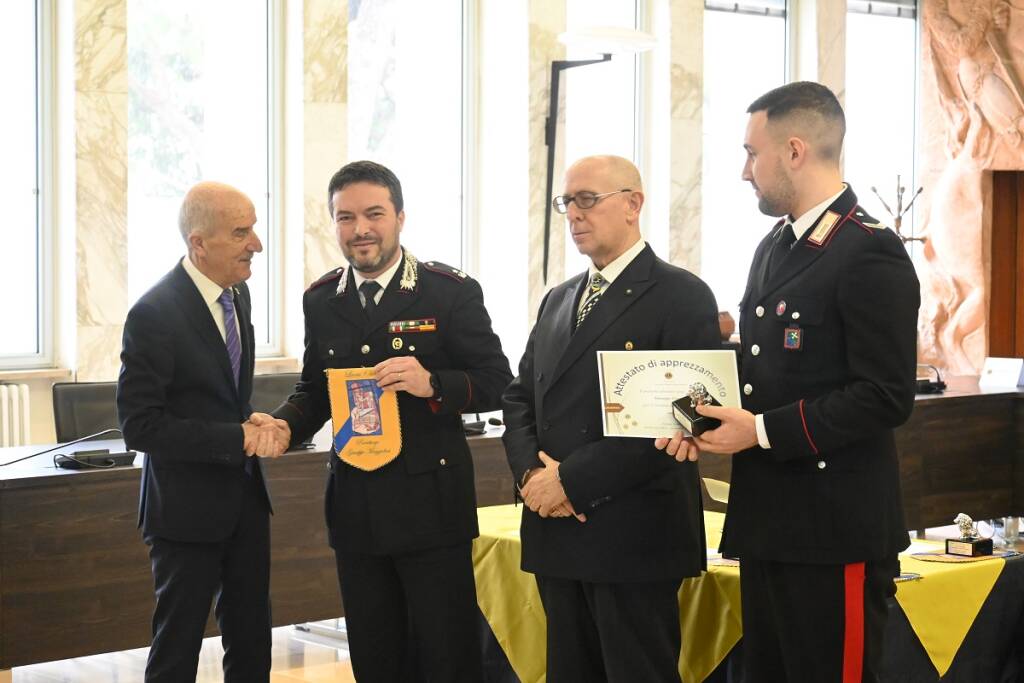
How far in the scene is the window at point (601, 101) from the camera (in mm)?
8805

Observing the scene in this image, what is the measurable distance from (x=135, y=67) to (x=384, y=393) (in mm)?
4976

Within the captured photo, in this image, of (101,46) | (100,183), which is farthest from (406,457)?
(101,46)

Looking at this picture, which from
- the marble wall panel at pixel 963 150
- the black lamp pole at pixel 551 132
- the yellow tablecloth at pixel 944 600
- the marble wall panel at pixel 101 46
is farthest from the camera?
the marble wall panel at pixel 963 150

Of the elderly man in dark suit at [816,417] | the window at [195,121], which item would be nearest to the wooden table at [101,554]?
the elderly man in dark suit at [816,417]

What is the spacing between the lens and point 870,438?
99.2 inches

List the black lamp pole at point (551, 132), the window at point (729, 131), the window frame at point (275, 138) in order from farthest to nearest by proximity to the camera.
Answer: the window at point (729, 131)
the black lamp pole at point (551, 132)
the window frame at point (275, 138)

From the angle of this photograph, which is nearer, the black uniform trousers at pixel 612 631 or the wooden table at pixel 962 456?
the black uniform trousers at pixel 612 631

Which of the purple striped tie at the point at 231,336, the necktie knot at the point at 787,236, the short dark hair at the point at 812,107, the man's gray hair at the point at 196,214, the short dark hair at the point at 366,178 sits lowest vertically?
the purple striped tie at the point at 231,336

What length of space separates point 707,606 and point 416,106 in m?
5.73

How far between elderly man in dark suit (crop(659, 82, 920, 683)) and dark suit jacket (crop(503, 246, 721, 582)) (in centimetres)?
14

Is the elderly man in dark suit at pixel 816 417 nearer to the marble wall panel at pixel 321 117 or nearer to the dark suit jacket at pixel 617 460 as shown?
the dark suit jacket at pixel 617 460

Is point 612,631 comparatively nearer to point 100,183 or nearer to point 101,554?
point 101,554

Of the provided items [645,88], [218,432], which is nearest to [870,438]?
[218,432]

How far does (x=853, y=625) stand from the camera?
245cm
